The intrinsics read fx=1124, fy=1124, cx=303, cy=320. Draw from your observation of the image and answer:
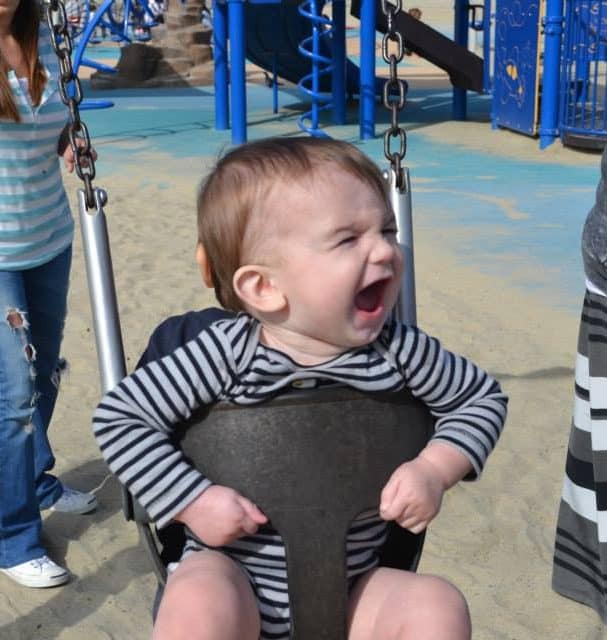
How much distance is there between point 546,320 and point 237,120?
608 centimetres

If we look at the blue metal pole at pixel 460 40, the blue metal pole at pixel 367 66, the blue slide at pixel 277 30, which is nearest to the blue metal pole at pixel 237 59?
the blue metal pole at pixel 367 66

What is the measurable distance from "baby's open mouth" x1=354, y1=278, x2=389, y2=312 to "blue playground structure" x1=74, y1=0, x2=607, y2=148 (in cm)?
807

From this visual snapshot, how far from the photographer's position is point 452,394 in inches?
72.8

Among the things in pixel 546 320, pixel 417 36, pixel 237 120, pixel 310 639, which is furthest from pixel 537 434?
pixel 417 36

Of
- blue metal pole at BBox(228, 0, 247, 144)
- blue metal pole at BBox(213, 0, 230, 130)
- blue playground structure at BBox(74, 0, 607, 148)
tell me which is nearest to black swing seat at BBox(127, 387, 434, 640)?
blue playground structure at BBox(74, 0, 607, 148)

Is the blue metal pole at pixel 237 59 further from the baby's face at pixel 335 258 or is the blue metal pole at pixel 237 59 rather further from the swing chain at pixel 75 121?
the baby's face at pixel 335 258

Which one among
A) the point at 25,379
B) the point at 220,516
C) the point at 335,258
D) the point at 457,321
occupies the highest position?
the point at 335,258

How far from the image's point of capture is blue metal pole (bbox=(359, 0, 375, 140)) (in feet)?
37.1

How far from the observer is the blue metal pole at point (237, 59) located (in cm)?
1083

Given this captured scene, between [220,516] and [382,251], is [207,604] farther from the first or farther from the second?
[382,251]

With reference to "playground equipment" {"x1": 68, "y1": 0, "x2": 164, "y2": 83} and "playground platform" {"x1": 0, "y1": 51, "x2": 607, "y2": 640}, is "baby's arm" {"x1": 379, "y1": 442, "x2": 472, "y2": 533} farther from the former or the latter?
"playground equipment" {"x1": 68, "y1": 0, "x2": 164, "y2": 83}

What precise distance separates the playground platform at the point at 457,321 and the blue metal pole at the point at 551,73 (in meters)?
0.23

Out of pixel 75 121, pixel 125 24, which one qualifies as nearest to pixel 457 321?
pixel 75 121

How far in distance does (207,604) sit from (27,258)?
1.55 metres
